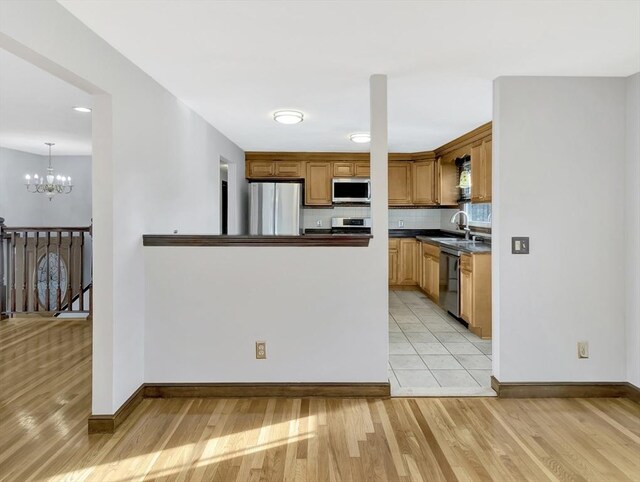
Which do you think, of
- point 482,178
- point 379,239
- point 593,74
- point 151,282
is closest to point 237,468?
point 151,282

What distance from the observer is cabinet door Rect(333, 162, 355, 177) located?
6.52m

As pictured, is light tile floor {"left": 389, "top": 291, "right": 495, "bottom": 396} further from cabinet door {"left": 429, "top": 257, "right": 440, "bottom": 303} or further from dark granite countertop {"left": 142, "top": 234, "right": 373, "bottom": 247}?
dark granite countertop {"left": 142, "top": 234, "right": 373, "bottom": 247}

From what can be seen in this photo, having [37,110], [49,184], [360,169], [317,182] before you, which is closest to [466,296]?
[360,169]

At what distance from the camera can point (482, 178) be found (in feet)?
15.1

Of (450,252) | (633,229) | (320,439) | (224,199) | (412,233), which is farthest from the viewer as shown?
(412,233)

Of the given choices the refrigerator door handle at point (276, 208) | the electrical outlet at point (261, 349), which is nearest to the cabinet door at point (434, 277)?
the refrigerator door handle at point (276, 208)

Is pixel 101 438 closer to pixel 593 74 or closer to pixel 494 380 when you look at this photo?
pixel 494 380

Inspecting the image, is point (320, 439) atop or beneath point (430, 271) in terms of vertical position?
beneath

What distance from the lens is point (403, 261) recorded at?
6582 millimetres

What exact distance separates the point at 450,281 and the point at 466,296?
17.5 inches

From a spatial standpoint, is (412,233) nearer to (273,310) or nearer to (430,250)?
(430,250)

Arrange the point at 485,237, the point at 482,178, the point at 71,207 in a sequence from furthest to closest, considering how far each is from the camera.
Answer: the point at 71,207
the point at 485,237
the point at 482,178

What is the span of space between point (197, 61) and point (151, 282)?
1460 mm

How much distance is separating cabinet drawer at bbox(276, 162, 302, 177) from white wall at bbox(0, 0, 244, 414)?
3133 millimetres
